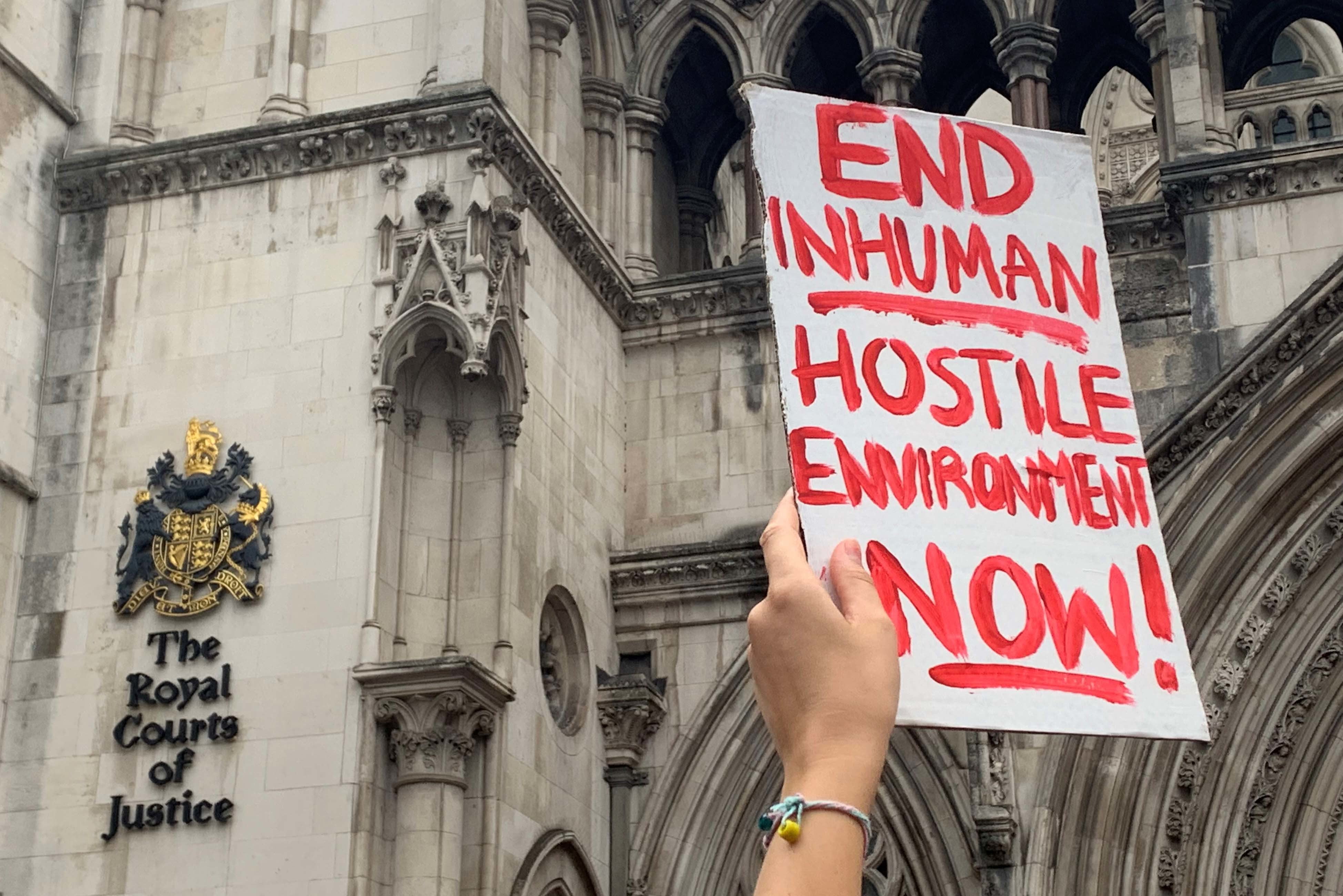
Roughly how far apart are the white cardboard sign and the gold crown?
9.19 metres

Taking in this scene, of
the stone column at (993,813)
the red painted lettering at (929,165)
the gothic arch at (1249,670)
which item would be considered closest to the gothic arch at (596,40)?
the gothic arch at (1249,670)

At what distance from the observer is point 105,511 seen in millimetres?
13570

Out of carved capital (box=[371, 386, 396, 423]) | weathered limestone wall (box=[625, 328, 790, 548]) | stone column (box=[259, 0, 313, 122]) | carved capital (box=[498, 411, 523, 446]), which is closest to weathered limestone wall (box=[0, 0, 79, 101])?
stone column (box=[259, 0, 313, 122])

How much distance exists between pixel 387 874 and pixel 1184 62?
344 inches

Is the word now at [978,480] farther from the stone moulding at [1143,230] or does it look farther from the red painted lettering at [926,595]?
the stone moulding at [1143,230]

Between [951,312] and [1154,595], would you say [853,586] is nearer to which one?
[951,312]

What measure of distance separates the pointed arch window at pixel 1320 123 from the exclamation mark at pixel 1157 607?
15.9m

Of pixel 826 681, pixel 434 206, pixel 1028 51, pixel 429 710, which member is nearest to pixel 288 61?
pixel 434 206

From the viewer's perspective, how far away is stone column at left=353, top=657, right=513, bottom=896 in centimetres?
1212

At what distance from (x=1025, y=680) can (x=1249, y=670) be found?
10.4m

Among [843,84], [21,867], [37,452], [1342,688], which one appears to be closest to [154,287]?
[37,452]

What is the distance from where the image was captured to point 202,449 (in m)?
13.5

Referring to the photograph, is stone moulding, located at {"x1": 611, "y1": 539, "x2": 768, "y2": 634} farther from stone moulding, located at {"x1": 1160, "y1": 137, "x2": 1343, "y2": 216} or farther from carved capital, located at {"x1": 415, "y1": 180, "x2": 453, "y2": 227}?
stone moulding, located at {"x1": 1160, "y1": 137, "x2": 1343, "y2": 216}

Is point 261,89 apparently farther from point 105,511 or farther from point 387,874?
point 387,874
